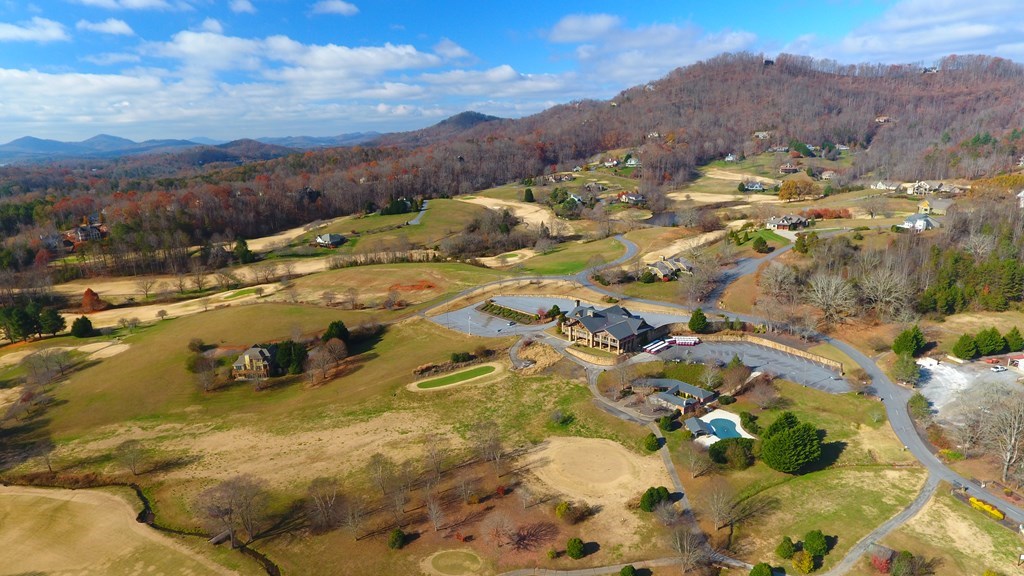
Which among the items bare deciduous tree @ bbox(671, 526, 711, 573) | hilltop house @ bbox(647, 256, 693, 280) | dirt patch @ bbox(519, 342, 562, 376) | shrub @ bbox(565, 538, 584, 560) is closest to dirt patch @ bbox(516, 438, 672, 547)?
shrub @ bbox(565, 538, 584, 560)

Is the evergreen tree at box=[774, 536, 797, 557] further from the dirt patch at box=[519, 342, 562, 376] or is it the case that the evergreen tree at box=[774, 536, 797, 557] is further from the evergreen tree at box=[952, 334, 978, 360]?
the evergreen tree at box=[952, 334, 978, 360]

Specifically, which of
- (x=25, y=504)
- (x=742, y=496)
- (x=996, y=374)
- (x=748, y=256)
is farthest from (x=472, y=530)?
(x=748, y=256)

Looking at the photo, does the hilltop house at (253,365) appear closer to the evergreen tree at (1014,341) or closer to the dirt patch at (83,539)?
the dirt patch at (83,539)

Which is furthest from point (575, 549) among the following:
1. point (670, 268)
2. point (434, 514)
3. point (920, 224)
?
point (920, 224)

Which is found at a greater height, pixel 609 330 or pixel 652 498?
pixel 609 330

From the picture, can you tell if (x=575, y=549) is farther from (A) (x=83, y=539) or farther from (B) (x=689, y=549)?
(A) (x=83, y=539)

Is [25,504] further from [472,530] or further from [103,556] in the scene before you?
[472,530]

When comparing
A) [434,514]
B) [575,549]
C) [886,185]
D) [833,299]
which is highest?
[886,185]
